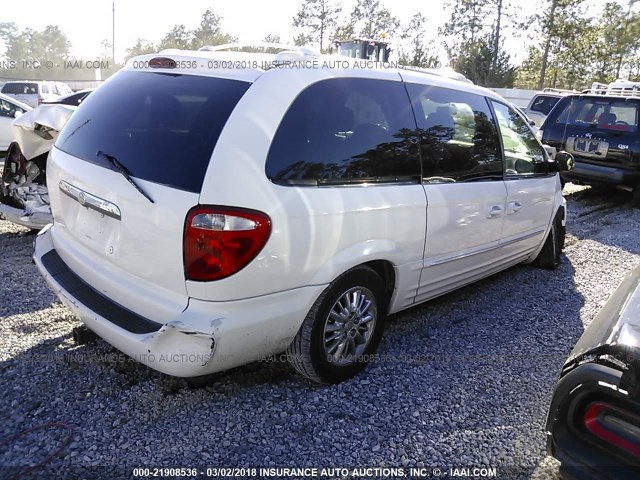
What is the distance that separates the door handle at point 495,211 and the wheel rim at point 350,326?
1.28 meters

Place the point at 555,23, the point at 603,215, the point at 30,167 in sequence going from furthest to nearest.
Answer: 1. the point at 555,23
2. the point at 603,215
3. the point at 30,167

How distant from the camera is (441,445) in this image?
8.38ft

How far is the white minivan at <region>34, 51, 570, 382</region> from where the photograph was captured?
231cm

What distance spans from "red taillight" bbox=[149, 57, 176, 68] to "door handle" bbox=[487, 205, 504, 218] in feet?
7.66

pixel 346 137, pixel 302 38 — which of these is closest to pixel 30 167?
pixel 346 137

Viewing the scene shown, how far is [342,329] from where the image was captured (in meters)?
2.92

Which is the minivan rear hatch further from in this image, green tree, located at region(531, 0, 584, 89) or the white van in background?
green tree, located at region(531, 0, 584, 89)

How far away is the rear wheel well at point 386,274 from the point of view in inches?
120

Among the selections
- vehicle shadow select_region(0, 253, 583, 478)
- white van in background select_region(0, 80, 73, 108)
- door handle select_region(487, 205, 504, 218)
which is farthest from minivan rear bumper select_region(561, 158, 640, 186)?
white van in background select_region(0, 80, 73, 108)

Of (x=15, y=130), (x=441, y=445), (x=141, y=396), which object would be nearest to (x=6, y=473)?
(x=141, y=396)

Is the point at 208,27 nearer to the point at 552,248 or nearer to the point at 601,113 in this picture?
the point at 601,113

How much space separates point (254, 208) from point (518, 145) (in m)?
2.80

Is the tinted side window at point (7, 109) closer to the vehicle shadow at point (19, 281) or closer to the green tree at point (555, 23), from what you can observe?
the vehicle shadow at point (19, 281)

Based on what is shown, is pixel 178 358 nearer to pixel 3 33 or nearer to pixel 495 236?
pixel 495 236
